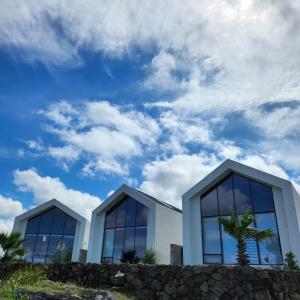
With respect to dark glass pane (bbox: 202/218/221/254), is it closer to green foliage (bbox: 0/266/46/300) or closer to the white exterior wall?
the white exterior wall

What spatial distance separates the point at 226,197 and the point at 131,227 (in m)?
6.79

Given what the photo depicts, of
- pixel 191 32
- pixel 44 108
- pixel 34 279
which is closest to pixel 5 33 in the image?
pixel 44 108

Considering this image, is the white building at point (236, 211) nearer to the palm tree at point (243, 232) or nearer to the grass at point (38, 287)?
the palm tree at point (243, 232)

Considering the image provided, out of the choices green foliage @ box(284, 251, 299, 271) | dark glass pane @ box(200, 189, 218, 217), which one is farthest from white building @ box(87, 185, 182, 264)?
green foliage @ box(284, 251, 299, 271)

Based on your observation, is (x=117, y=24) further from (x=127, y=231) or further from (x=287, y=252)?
(x=127, y=231)

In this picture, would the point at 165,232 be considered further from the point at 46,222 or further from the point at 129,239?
the point at 46,222

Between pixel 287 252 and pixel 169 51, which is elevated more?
pixel 169 51

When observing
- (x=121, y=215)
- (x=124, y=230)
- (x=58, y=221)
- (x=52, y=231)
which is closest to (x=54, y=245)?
(x=52, y=231)

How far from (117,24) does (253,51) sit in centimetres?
448

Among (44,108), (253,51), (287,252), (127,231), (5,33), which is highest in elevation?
(5,33)

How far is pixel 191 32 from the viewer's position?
9.65 meters

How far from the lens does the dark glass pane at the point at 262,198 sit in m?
16.8

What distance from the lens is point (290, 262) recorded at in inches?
555

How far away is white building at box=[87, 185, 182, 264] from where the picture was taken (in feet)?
66.0
